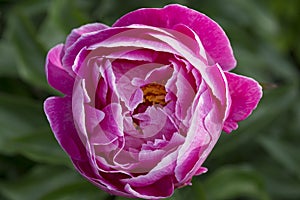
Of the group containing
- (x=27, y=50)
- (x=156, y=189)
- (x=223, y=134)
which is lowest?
(x=223, y=134)

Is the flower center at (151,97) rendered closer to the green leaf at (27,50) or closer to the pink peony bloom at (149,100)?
the pink peony bloom at (149,100)

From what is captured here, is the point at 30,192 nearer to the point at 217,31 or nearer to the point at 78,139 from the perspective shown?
the point at 78,139

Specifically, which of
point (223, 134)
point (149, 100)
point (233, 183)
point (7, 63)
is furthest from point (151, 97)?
point (7, 63)

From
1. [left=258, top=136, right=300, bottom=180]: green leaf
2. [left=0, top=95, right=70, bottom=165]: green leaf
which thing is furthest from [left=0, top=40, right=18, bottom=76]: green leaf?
[left=258, top=136, right=300, bottom=180]: green leaf

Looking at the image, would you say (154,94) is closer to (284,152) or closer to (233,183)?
(233,183)

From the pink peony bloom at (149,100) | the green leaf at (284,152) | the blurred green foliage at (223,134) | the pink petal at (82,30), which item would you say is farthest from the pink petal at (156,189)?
the green leaf at (284,152)

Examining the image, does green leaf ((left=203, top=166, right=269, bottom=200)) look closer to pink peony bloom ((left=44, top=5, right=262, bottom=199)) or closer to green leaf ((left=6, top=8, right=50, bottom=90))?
green leaf ((left=6, top=8, right=50, bottom=90))

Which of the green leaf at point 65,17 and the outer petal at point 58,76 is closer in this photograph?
the outer petal at point 58,76
